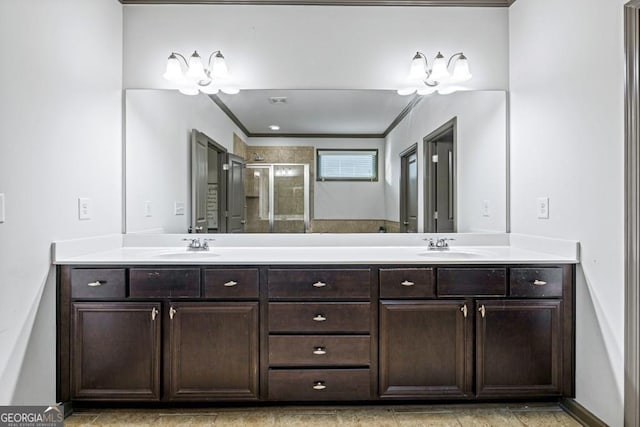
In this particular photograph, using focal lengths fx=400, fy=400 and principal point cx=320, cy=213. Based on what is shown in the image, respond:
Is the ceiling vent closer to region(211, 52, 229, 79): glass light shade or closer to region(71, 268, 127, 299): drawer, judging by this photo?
region(211, 52, 229, 79): glass light shade

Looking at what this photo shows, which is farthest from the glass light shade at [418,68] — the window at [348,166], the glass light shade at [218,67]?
the glass light shade at [218,67]

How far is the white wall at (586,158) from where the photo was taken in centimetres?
183

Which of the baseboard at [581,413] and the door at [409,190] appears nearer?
the baseboard at [581,413]

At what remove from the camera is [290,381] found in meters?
2.06

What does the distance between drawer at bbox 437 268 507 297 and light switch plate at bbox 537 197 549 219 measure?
0.50 m

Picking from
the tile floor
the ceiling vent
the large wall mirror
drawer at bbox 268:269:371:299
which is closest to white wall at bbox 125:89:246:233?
the large wall mirror

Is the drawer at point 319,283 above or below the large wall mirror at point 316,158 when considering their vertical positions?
below

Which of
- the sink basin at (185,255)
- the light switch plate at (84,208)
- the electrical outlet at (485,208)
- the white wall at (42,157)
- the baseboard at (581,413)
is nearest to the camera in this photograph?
the white wall at (42,157)

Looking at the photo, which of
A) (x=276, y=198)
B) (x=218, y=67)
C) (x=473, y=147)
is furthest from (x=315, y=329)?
(x=218, y=67)

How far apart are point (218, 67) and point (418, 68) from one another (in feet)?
4.29

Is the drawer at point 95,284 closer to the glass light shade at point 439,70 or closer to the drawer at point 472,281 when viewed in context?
the drawer at point 472,281

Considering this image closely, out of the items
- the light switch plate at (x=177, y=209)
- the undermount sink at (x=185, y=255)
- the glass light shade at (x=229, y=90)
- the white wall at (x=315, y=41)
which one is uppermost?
the white wall at (x=315, y=41)

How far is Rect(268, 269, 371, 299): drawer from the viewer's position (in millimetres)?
2074

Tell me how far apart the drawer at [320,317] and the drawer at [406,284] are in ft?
0.46
